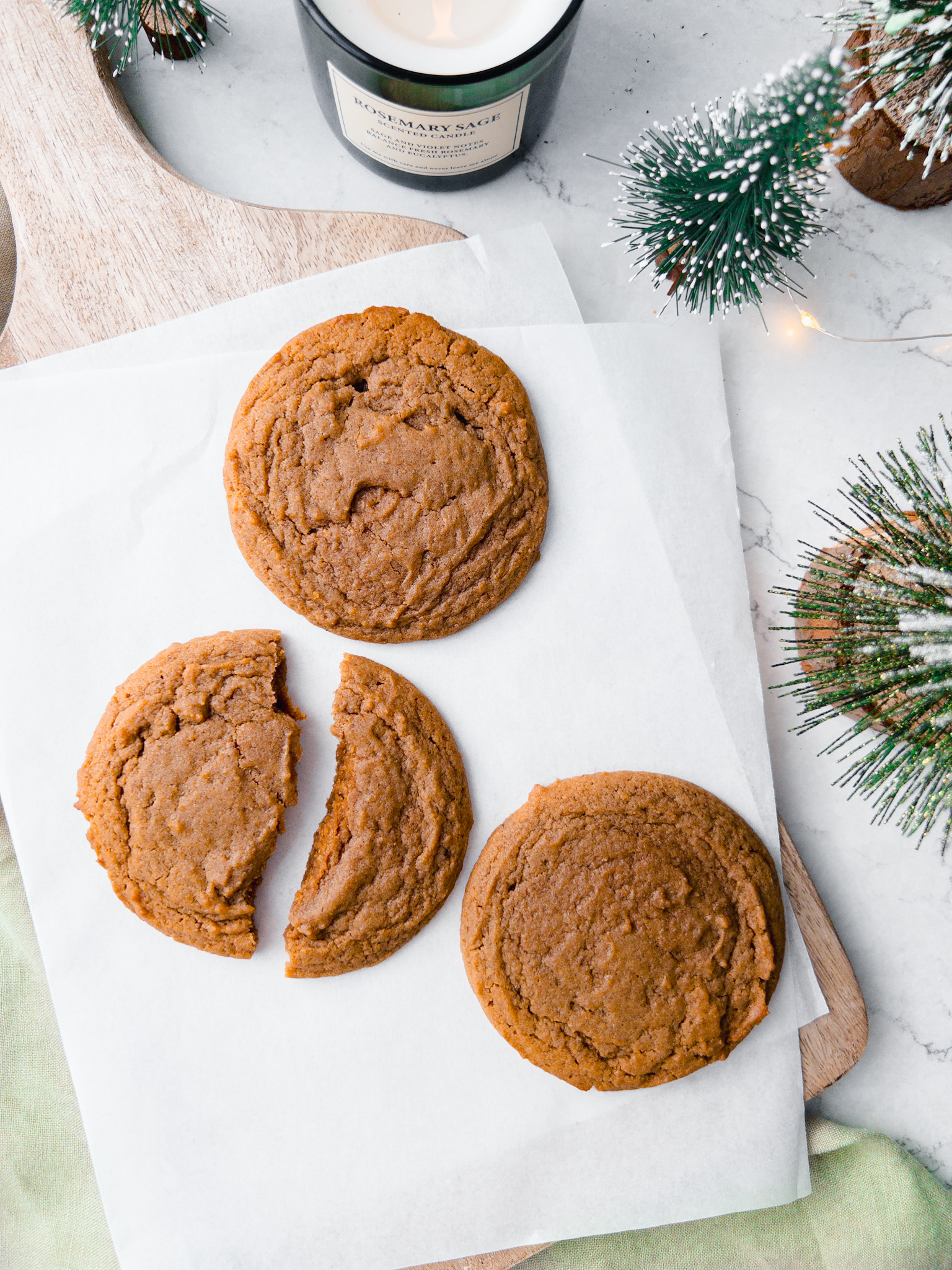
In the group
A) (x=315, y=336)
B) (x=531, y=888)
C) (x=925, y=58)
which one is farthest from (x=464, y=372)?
(x=531, y=888)

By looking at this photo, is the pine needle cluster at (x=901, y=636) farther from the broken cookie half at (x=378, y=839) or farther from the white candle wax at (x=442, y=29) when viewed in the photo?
the white candle wax at (x=442, y=29)

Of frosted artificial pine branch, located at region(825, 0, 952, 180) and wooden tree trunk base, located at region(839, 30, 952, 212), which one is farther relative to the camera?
wooden tree trunk base, located at region(839, 30, 952, 212)

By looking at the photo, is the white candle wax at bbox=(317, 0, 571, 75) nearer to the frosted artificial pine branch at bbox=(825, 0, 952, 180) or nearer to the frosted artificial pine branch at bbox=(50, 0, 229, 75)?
the frosted artificial pine branch at bbox=(50, 0, 229, 75)

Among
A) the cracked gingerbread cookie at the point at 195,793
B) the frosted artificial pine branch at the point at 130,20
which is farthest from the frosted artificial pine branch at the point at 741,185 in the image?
the cracked gingerbread cookie at the point at 195,793

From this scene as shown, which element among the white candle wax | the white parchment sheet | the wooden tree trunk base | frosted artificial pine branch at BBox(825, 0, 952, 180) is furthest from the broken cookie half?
the wooden tree trunk base

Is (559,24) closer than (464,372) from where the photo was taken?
Yes

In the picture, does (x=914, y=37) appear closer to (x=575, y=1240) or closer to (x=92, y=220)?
(x=92, y=220)

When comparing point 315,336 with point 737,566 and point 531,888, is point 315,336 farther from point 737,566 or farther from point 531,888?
point 531,888
